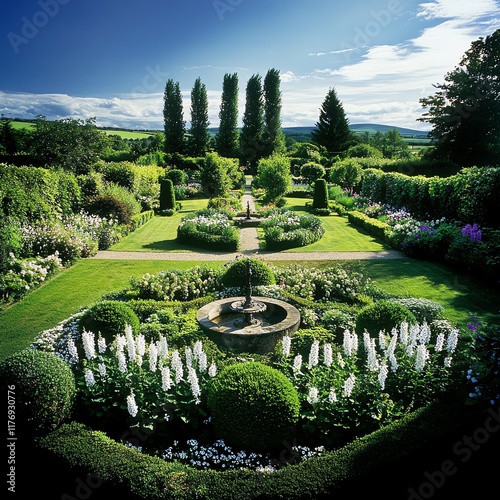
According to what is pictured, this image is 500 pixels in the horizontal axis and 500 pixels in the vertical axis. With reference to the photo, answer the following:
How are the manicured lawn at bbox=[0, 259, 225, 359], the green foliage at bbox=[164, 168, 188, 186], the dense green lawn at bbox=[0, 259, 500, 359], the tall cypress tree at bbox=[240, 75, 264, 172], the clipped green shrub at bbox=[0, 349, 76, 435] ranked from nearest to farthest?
the clipped green shrub at bbox=[0, 349, 76, 435], the manicured lawn at bbox=[0, 259, 225, 359], the dense green lawn at bbox=[0, 259, 500, 359], the green foliage at bbox=[164, 168, 188, 186], the tall cypress tree at bbox=[240, 75, 264, 172]

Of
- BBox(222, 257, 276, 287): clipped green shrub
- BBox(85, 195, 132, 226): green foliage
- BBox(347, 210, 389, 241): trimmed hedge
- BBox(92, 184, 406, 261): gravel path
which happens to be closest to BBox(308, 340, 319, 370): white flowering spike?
BBox(222, 257, 276, 287): clipped green shrub

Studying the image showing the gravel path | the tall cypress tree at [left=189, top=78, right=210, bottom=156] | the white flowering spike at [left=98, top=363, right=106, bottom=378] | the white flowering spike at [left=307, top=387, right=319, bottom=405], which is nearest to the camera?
the white flowering spike at [left=307, top=387, right=319, bottom=405]

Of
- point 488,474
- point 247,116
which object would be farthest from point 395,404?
point 247,116

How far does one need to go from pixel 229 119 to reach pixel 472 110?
29.9 m

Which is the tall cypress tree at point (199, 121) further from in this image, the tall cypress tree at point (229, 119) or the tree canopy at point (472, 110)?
the tree canopy at point (472, 110)

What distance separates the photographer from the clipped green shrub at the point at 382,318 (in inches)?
274

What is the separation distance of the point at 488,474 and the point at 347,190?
28.4 metres

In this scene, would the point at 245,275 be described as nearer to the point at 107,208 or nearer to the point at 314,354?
the point at 314,354

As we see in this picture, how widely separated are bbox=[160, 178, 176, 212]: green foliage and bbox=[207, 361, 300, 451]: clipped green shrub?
21.6m

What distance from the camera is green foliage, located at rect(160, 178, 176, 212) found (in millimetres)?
25281

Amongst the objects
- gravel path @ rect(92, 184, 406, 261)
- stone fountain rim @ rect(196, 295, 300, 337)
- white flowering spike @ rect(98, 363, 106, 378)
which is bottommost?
gravel path @ rect(92, 184, 406, 261)

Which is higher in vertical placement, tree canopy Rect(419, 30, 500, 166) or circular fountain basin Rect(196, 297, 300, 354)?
tree canopy Rect(419, 30, 500, 166)

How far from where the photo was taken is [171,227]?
20812 mm

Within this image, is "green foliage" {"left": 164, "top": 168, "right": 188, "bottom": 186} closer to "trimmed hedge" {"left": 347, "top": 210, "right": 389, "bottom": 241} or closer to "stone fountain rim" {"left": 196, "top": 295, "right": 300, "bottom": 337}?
"trimmed hedge" {"left": 347, "top": 210, "right": 389, "bottom": 241}
